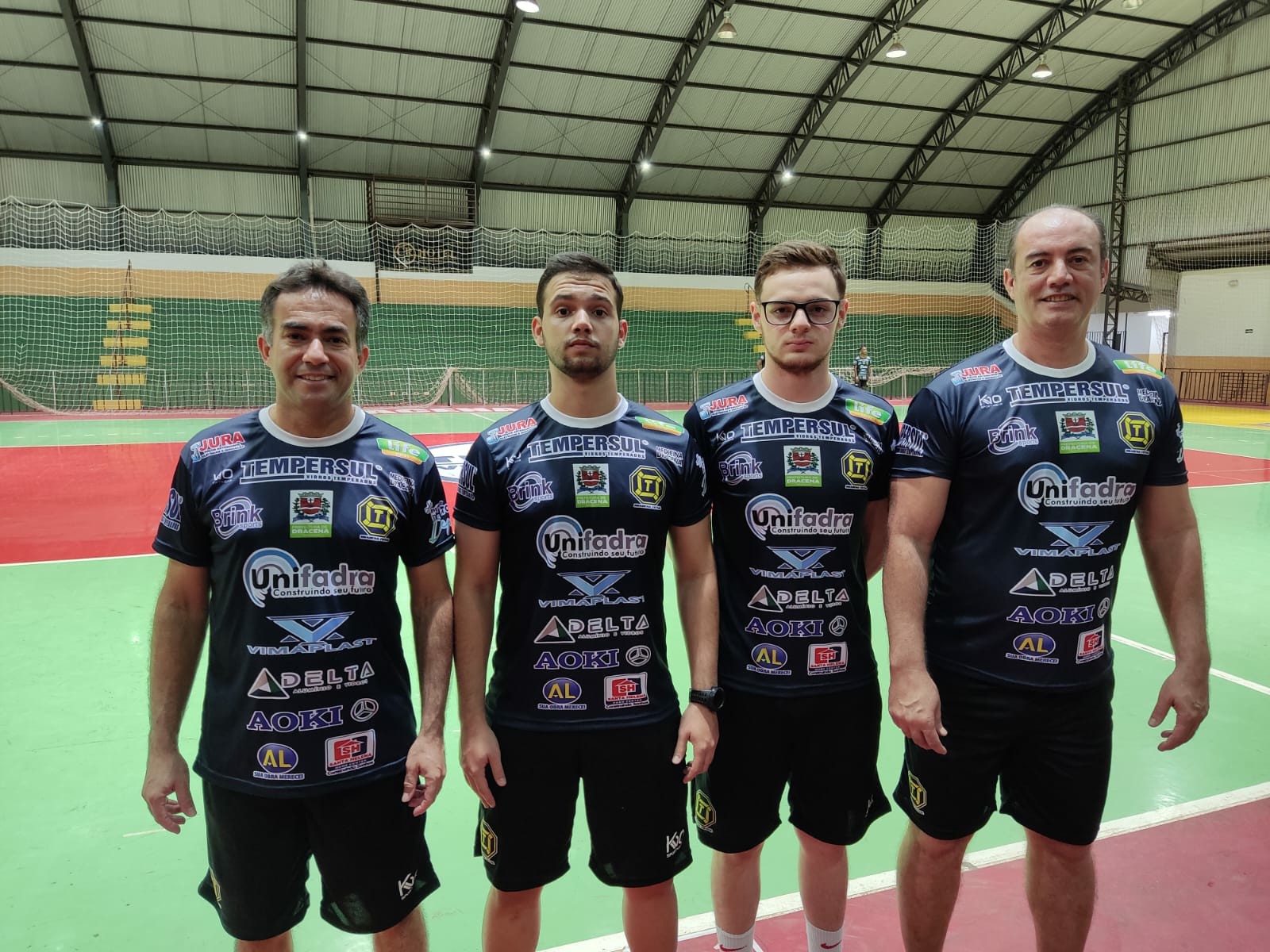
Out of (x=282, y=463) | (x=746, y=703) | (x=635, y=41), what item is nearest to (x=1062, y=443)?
(x=746, y=703)

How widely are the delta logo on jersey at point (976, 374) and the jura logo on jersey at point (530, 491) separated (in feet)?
4.42

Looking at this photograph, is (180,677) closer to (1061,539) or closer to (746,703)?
(746,703)

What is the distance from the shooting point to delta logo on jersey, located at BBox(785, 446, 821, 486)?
2664 mm

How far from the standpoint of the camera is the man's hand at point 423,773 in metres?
2.27

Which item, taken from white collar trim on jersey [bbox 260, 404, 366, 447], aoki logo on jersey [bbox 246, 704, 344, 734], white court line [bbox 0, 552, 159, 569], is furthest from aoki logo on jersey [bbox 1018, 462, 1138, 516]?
white court line [bbox 0, 552, 159, 569]

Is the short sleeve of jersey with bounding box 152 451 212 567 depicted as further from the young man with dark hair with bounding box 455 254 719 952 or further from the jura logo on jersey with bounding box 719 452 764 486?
the jura logo on jersey with bounding box 719 452 764 486

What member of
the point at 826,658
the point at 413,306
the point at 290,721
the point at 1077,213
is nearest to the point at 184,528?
the point at 290,721

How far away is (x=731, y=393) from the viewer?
2873 millimetres

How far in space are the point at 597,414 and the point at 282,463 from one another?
932mm

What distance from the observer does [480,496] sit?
246cm

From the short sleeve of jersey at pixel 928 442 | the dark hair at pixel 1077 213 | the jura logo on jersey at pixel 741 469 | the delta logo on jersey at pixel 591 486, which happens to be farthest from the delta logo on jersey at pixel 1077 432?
the delta logo on jersey at pixel 591 486

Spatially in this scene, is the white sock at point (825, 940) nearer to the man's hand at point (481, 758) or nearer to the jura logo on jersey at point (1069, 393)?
the man's hand at point (481, 758)

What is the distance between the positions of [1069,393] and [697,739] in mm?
1581

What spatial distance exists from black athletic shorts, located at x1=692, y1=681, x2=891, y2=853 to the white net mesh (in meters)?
24.1
